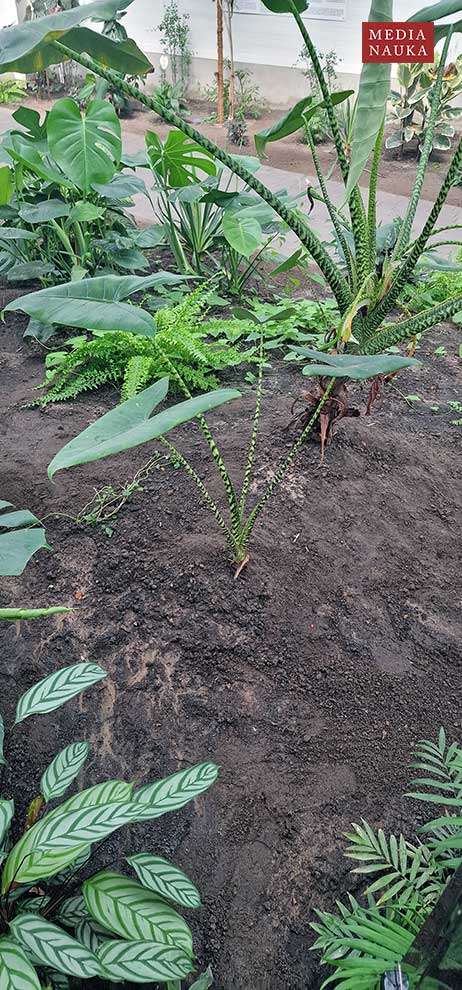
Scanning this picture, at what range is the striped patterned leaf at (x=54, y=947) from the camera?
0.85m

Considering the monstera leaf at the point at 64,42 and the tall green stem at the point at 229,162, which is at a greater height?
the monstera leaf at the point at 64,42

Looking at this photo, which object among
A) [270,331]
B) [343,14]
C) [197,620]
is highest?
[343,14]

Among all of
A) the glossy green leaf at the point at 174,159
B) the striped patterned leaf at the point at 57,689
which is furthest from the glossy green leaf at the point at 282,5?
the striped patterned leaf at the point at 57,689

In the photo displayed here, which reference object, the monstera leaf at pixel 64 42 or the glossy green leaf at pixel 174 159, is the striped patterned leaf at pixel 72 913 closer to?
the monstera leaf at pixel 64 42

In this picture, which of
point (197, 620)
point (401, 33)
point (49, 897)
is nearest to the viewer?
point (49, 897)

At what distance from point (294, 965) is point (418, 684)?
1.98ft

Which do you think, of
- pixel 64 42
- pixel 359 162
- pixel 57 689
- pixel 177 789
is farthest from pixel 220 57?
pixel 177 789

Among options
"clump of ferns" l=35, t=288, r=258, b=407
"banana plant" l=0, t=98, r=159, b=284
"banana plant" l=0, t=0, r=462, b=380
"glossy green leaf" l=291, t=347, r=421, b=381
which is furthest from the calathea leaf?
"banana plant" l=0, t=98, r=159, b=284

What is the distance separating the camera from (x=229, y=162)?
1.65m

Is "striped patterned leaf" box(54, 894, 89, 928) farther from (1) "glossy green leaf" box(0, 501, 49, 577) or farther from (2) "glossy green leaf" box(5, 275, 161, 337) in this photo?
(2) "glossy green leaf" box(5, 275, 161, 337)

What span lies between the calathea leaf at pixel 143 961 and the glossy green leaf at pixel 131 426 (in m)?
0.66

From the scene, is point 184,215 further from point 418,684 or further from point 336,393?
point 418,684

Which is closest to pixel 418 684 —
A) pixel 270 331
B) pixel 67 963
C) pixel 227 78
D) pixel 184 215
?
pixel 67 963

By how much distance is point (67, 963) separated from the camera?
2.80ft
